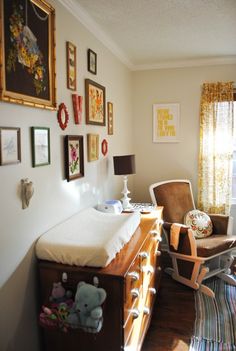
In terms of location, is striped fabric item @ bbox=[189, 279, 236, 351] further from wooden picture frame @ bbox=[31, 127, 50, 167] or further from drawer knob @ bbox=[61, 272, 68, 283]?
wooden picture frame @ bbox=[31, 127, 50, 167]

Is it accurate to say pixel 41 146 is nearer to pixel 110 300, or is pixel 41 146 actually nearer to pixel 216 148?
pixel 110 300

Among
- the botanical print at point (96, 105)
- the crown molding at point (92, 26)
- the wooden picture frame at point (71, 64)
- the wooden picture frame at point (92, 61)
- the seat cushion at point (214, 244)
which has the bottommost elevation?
the seat cushion at point (214, 244)

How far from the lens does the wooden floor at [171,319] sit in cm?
218

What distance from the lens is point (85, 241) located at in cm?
164

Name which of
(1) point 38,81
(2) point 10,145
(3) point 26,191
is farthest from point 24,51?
(3) point 26,191

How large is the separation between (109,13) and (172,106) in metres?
1.71

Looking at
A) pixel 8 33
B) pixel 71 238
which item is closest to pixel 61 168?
pixel 71 238

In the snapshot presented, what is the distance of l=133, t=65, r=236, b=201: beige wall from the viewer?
3634 mm

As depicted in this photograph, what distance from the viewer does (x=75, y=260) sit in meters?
1.58

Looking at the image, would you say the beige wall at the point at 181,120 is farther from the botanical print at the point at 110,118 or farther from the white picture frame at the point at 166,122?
the botanical print at the point at 110,118

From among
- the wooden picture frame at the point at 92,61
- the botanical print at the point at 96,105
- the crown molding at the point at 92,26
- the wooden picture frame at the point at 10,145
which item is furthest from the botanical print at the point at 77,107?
the wooden picture frame at the point at 10,145

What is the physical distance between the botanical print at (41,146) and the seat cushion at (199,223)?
1942mm

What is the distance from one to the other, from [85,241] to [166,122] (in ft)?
8.21

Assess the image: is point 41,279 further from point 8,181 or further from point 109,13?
point 109,13
